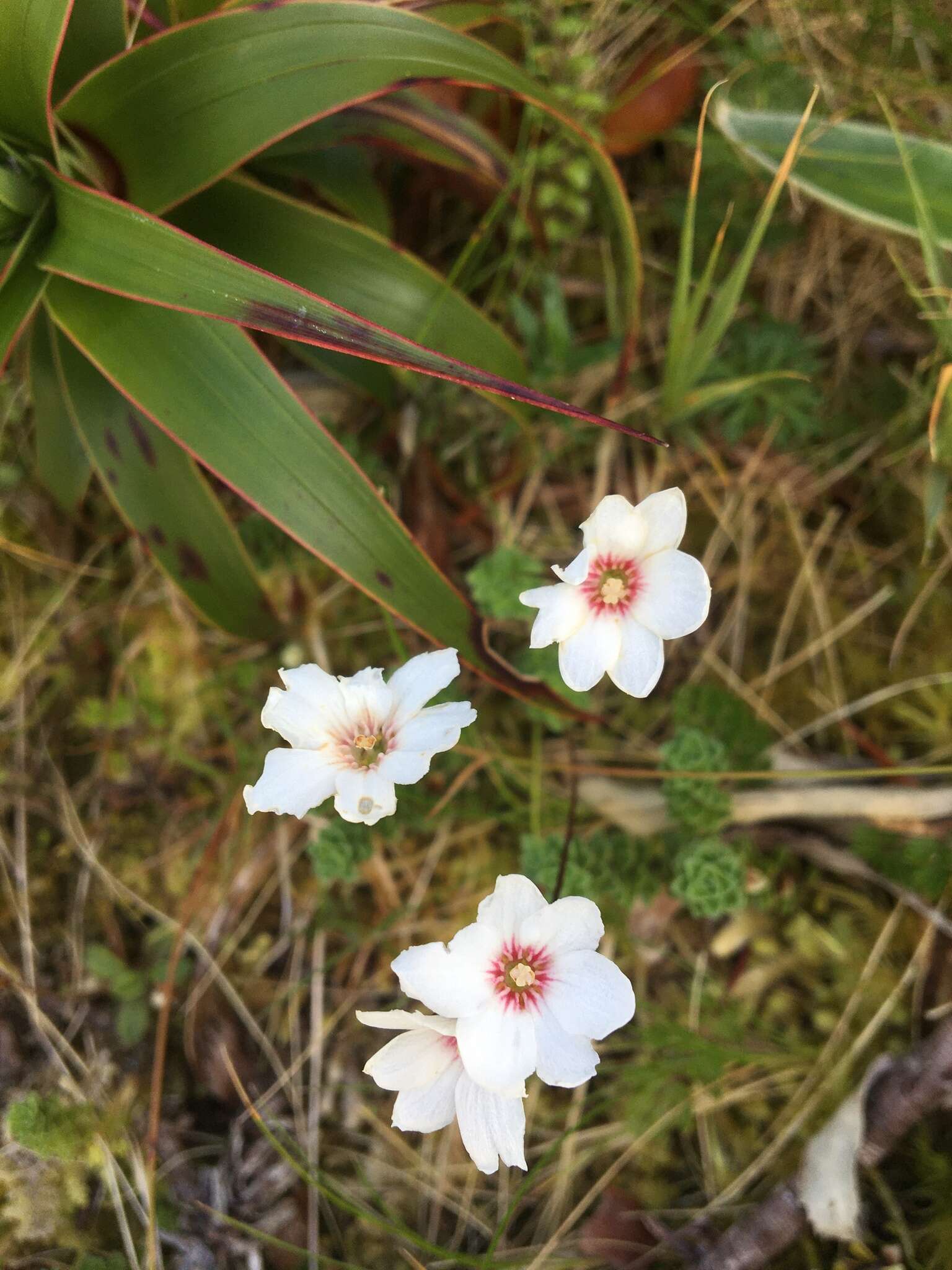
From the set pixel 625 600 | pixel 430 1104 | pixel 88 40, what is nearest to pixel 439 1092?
pixel 430 1104

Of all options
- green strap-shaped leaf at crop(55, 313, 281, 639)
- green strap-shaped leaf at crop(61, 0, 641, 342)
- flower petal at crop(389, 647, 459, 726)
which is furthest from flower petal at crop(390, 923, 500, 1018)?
green strap-shaped leaf at crop(61, 0, 641, 342)

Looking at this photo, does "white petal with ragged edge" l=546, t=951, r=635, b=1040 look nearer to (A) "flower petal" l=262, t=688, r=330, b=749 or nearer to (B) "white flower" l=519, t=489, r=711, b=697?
(B) "white flower" l=519, t=489, r=711, b=697

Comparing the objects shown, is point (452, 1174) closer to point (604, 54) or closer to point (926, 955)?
point (926, 955)

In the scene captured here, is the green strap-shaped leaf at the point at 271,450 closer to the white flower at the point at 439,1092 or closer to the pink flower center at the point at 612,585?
the pink flower center at the point at 612,585

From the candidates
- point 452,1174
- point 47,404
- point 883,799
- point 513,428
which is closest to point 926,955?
point 883,799

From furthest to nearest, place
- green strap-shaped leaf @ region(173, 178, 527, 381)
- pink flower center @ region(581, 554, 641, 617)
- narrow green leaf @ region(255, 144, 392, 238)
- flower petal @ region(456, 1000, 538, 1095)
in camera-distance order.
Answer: narrow green leaf @ region(255, 144, 392, 238), green strap-shaped leaf @ region(173, 178, 527, 381), pink flower center @ region(581, 554, 641, 617), flower petal @ region(456, 1000, 538, 1095)
